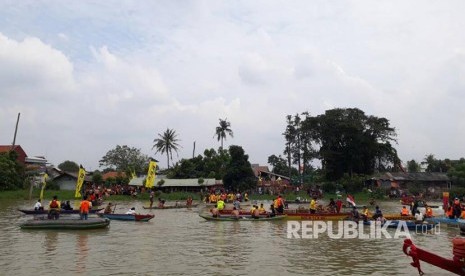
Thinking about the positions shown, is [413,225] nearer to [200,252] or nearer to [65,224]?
[200,252]

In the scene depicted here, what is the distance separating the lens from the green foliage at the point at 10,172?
166ft

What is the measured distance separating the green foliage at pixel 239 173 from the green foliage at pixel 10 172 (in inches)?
987

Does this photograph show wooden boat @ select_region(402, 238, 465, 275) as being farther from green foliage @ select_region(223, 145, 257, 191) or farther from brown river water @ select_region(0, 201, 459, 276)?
green foliage @ select_region(223, 145, 257, 191)

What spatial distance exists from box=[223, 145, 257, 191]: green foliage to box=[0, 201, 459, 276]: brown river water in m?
33.5

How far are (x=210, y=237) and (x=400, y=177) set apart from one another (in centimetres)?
5180

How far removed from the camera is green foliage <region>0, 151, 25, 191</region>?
50688mm

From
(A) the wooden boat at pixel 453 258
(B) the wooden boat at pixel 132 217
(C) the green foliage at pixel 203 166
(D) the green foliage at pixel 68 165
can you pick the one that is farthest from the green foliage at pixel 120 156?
(A) the wooden boat at pixel 453 258

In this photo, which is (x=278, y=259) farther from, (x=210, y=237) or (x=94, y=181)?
(x=94, y=181)

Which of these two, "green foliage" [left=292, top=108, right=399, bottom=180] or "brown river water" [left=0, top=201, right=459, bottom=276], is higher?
"green foliage" [left=292, top=108, right=399, bottom=180]

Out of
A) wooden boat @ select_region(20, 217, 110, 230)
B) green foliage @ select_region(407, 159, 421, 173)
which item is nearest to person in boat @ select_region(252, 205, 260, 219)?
wooden boat @ select_region(20, 217, 110, 230)

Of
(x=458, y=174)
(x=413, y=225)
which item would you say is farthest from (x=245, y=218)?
(x=458, y=174)

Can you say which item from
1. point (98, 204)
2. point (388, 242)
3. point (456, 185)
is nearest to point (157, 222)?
point (98, 204)

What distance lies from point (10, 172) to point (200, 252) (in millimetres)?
42511

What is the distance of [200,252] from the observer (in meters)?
16.5
